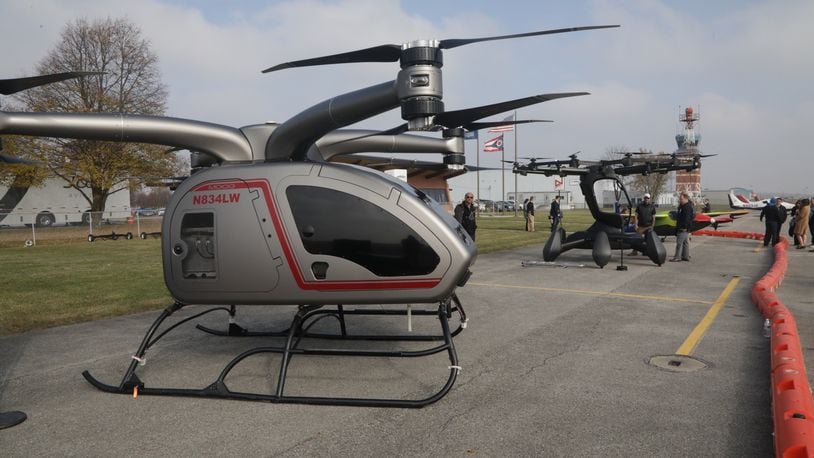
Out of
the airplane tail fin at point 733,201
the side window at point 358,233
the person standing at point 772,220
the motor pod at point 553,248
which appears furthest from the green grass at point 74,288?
the airplane tail fin at point 733,201

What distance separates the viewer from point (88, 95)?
98.4 ft

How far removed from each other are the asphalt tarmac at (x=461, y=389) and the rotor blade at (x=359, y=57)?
299 cm

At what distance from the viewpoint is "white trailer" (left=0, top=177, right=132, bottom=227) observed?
27.0 m

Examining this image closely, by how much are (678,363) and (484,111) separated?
354cm

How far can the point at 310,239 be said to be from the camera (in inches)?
203

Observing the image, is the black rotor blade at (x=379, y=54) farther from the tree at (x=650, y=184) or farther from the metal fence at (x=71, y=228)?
the tree at (x=650, y=184)

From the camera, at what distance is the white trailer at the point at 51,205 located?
27000mm

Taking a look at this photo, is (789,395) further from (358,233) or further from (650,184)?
(650,184)

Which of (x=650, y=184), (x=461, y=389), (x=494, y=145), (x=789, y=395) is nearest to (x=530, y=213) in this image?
(x=494, y=145)

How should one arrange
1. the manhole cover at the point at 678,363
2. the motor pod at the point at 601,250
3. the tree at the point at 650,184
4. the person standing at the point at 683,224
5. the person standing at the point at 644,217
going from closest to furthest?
the manhole cover at the point at 678,363 → the motor pod at the point at 601,250 → the person standing at the point at 683,224 → the person standing at the point at 644,217 → the tree at the point at 650,184

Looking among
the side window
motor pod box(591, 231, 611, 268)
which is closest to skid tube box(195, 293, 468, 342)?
the side window

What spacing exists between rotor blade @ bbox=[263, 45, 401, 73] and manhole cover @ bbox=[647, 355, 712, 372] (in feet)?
13.9

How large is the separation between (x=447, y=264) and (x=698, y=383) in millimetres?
2712

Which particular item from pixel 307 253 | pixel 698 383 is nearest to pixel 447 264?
pixel 307 253
